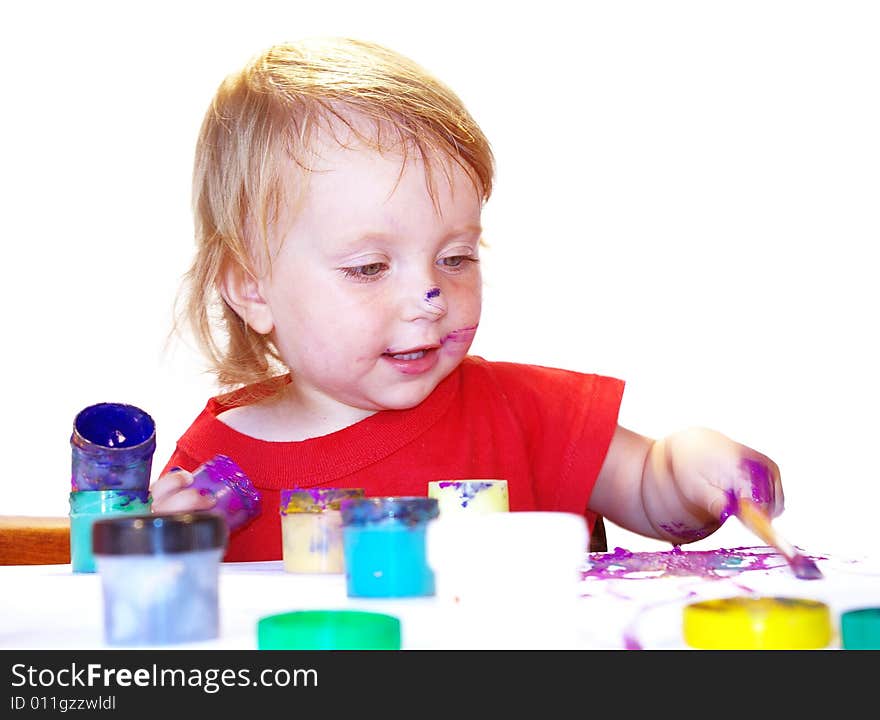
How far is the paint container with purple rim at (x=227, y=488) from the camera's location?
1.19 metres

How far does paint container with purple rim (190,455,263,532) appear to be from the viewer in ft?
3.91

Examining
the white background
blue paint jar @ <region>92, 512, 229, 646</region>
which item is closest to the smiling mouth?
blue paint jar @ <region>92, 512, 229, 646</region>

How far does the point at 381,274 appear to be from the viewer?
1.32m

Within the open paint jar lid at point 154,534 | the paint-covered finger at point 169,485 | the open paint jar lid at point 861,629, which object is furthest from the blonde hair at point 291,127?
the open paint jar lid at point 861,629

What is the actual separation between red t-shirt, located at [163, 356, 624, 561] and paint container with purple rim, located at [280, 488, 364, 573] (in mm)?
429

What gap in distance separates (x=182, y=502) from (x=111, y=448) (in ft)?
0.37

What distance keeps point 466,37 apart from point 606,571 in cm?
203

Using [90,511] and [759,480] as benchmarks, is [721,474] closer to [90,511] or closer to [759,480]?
[759,480]

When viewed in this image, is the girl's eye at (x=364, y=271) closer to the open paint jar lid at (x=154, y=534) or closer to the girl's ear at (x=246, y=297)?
the girl's ear at (x=246, y=297)

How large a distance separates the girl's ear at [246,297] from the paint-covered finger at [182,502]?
36cm

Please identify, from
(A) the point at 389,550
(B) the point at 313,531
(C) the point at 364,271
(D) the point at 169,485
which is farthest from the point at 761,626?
(C) the point at 364,271

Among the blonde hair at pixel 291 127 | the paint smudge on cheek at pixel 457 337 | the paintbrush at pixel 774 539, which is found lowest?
the paintbrush at pixel 774 539

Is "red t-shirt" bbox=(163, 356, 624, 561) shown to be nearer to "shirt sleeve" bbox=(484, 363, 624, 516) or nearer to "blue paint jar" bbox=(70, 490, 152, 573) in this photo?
"shirt sleeve" bbox=(484, 363, 624, 516)

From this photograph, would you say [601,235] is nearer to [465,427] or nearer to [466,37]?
[466,37]
